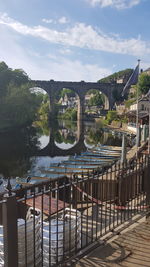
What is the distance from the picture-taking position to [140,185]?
21.2 feet

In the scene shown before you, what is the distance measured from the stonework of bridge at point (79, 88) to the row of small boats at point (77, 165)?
6876cm

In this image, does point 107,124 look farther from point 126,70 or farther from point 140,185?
point 126,70

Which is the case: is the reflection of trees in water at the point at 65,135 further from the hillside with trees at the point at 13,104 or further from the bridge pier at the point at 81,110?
the bridge pier at the point at 81,110

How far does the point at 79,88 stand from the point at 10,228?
311ft

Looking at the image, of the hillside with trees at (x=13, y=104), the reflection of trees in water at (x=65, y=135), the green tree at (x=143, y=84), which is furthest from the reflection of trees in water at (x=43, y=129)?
the green tree at (x=143, y=84)

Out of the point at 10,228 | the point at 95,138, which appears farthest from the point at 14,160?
the point at 10,228

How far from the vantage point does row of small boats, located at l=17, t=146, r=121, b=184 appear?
14.3 meters

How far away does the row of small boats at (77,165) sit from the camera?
14253mm

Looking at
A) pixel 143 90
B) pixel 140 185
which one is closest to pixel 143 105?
pixel 143 90

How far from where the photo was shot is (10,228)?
2.88 m

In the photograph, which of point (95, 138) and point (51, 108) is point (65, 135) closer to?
point (95, 138)

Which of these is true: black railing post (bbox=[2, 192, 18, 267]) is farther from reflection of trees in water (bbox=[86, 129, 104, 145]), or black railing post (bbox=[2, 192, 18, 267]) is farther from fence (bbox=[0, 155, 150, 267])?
reflection of trees in water (bbox=[86, 129, 104, 145])

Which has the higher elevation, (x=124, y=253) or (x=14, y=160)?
(x=124, y=253)

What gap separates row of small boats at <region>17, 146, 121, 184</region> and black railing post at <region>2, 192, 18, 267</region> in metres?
7.81
